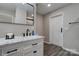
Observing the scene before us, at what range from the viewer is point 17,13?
188 cm

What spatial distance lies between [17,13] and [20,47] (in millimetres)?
978

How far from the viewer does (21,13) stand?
2014 mm

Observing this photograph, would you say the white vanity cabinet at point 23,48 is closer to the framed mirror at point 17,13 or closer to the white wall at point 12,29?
the white wall at point 12,29

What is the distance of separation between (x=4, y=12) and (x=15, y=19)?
32cm

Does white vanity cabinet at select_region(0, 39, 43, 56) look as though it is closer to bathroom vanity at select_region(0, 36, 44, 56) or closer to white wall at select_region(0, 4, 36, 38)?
bathroom vanity at select_region(0, 36, 44, 56)

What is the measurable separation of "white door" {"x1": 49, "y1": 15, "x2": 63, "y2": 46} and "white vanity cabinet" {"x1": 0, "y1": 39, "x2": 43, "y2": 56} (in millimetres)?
2449

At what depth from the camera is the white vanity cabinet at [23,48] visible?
992 mm

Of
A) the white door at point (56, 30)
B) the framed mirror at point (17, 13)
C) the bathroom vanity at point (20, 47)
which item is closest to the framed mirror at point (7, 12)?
the framed mirror at point (17, 13)

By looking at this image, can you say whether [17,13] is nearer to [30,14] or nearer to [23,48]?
[30,14]

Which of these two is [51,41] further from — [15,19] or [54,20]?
[15,19]

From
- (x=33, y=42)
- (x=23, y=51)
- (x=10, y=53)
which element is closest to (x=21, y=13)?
(x=33, y=42)

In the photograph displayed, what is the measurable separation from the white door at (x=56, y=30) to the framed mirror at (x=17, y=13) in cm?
203

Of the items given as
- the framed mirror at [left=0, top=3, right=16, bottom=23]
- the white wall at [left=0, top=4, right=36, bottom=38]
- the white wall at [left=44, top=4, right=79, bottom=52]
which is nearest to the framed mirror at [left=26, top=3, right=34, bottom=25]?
the white wall at [left=0, top=4, right=36, bottom=38]

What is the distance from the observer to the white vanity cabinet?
99cm
